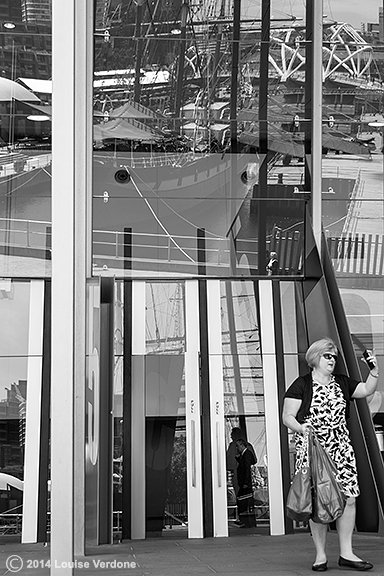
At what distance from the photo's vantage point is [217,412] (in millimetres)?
7789

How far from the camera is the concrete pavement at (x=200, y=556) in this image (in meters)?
5.50

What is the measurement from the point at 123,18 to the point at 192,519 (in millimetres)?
4596

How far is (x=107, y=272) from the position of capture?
835 centimetres

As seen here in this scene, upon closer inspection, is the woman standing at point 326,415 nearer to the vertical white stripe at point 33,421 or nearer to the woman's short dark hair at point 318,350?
the woman's short dark hair at point 318,350

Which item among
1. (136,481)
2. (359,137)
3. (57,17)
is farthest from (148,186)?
(57,17)

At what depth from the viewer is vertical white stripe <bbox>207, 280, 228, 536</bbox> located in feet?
24.8

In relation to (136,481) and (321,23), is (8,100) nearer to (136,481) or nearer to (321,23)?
(321,23)

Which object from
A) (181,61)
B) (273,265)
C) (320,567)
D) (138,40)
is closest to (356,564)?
(320,567)

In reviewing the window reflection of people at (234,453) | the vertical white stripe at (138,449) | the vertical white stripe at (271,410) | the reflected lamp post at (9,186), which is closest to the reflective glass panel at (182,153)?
the vertical white stripe at (271,410)

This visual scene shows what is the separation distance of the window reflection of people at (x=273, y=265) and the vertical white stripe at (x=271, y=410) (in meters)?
0.11

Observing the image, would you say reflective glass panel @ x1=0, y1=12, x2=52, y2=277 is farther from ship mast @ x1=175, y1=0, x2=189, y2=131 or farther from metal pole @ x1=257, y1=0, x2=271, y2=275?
metal pole @ x1=257, y1=0, x2=271, y2=275

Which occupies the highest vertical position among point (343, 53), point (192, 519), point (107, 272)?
point (343, 53)

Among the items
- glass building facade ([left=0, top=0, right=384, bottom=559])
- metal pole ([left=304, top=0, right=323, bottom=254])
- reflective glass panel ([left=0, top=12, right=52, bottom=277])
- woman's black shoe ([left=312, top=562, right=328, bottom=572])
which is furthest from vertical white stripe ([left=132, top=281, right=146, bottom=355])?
woman's black shoe ([left=312, top=562, right=328, bottom=572])

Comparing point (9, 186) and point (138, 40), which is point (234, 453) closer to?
point (9, 186)
